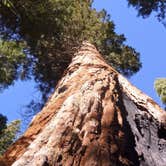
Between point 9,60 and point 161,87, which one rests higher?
point 161,87

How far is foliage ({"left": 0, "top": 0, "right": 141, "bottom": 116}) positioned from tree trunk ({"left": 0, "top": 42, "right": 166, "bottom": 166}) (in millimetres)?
6737

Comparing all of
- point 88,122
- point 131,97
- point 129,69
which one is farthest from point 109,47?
point 88,122

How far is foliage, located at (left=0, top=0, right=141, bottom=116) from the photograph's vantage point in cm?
1177

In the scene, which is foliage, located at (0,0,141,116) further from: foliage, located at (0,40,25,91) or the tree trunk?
the tree trunk

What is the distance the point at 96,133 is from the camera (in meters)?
3.46

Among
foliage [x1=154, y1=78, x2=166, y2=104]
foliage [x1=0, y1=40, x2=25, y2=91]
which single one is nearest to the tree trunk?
foliage [x1=0, y1=40, x2=25, y2=91]

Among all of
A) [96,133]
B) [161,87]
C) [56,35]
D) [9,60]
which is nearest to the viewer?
[96,133]

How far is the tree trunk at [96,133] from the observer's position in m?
3.07

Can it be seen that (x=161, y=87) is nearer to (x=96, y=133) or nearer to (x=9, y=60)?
(x=9, y=60)

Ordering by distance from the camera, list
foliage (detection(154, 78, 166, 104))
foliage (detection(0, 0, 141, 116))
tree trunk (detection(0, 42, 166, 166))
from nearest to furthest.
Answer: tree trunk (detection(0, 42, 166, 166)), foliage (detection(0, 0, 141, 116)), foliage (detection(154, 78, 166, 104))

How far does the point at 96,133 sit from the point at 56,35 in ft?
31.0

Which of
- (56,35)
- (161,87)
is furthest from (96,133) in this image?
(161,87)

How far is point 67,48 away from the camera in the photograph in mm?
12414

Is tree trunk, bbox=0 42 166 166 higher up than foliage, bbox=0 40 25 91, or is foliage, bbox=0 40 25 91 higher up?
foliage, bbox=0 40 25 91
